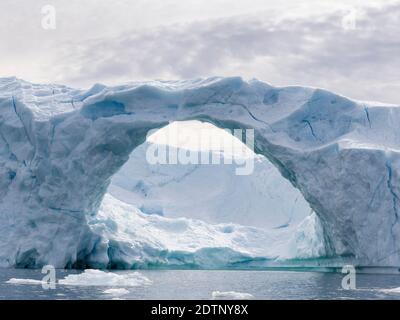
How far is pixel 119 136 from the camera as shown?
20.4 meters

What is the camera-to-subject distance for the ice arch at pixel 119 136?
1997 cm

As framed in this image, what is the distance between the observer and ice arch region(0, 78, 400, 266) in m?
20.0

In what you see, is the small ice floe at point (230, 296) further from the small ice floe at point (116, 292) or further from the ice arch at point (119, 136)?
the ice arch at point (119, 136)

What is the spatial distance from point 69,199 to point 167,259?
653 cm

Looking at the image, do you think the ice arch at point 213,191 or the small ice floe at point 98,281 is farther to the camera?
the ice arch at point 213,191

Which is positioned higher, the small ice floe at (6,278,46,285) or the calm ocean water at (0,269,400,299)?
the small ice floe at (6,278,46,285)

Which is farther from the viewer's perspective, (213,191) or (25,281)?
(213,191)

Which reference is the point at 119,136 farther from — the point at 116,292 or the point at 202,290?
the point at 116,292

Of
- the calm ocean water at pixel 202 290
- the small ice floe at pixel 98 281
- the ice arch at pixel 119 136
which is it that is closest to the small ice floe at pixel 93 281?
the small ice floe at pixel 98 281

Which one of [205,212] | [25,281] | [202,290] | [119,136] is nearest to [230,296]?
[202,290]

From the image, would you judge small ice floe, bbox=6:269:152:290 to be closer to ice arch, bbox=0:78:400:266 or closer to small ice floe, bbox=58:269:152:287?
small ice floe, bbox=58:269:152:287

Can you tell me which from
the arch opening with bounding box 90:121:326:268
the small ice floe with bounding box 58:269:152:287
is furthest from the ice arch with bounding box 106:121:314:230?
the small ice floe with bounding box 58:269:152:287
